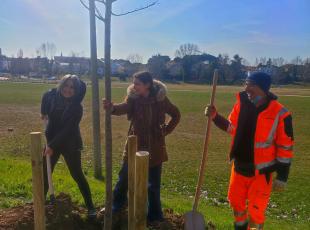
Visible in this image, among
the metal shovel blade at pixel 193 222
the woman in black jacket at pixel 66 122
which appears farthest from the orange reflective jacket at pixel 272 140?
the woman in black jacket at pixel 66 122

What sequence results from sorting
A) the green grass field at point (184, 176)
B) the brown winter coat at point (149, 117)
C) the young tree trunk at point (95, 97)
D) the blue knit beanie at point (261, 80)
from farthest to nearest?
1. the young tree trunk at point (95, 97)
2. the green grass field at point (184, 176)
3. the brown winter coat at point (149, 117)
4. the blue knit beanie at point (261, 80)

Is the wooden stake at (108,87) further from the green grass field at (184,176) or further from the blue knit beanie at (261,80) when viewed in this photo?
the green grass field at (184,176)

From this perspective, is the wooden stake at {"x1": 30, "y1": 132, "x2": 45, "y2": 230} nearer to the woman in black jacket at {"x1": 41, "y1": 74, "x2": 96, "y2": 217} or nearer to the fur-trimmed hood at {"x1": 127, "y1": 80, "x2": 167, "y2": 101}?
the woman in black jacket at {"x1": 41, "y1": 74, "x2": 96, "y2": 217}

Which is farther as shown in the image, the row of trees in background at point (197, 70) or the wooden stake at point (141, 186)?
the row of trees in background at point (197, 70)

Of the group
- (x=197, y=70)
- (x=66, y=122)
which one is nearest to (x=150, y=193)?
(x=66, y=122)

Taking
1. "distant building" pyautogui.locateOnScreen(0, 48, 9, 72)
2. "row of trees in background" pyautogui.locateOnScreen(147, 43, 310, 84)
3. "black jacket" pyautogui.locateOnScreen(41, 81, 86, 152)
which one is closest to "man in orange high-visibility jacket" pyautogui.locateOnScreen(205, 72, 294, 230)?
"black jacket" pyautogui.locateOnScreen(41, 81, 86, 152)

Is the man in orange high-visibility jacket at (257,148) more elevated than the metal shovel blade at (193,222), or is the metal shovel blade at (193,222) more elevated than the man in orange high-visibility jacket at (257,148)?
the man in orange high-visibility jacket at (257,148)

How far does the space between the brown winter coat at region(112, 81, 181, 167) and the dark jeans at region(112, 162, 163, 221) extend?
0.18 m

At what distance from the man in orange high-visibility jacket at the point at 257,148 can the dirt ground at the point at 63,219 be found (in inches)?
29.6

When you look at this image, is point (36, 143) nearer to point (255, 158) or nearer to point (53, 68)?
point (255, 158)

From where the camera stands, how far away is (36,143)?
11.1ft

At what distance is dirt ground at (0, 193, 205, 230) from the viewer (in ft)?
15.1

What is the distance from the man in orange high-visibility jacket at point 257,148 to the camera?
182 inches

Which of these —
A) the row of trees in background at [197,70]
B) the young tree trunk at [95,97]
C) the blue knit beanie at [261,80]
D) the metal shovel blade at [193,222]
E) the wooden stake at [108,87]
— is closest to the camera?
the wooden stake at [108,87]
